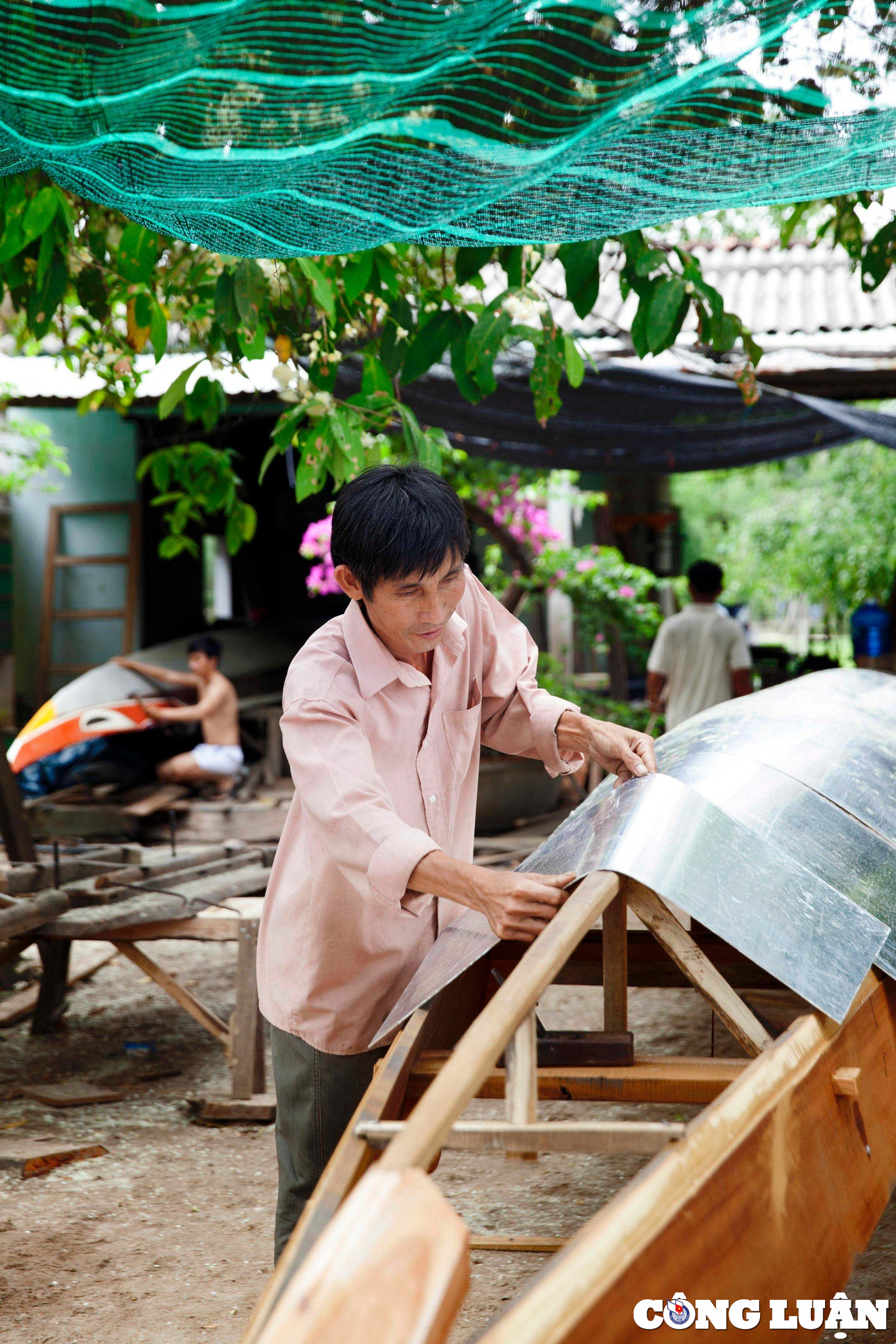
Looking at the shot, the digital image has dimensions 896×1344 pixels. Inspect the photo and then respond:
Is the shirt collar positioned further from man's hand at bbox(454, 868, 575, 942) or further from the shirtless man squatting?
the shirtless man squatting

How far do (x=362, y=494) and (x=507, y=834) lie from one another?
5.73m

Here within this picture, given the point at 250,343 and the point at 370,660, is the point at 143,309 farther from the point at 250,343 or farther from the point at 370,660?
the point at 370,660

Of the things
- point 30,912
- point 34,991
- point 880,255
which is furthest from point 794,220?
point 34,991

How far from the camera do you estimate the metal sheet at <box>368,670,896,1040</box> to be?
185 cm

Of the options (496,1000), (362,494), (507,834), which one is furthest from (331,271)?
(507,834)

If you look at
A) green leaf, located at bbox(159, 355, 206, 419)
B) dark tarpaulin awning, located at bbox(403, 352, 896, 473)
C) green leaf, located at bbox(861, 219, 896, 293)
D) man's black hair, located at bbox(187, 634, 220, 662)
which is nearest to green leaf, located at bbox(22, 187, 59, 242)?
green leaf, located at bbox(159, 355, 206, 419)

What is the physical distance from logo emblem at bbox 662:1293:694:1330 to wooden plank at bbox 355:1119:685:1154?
0.17m

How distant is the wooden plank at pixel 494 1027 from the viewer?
1.39 metres

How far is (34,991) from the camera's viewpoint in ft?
17.2

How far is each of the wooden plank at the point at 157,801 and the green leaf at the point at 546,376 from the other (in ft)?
14.4

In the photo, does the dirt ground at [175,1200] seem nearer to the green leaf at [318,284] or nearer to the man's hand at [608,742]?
the man's hand at [608,742]

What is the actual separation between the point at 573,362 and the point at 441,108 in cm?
133

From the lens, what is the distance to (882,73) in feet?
6.70

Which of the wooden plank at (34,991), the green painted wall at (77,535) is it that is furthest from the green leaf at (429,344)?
the green painted wall at (77,535)
